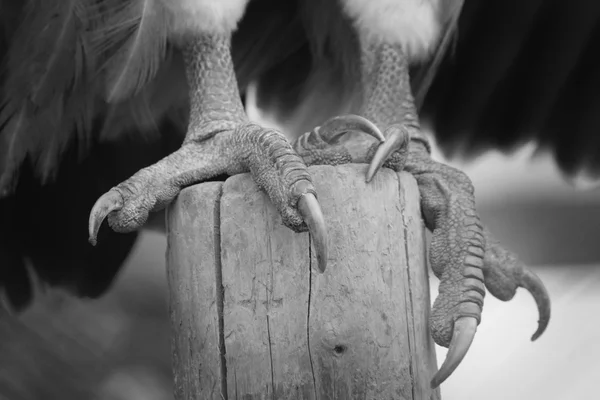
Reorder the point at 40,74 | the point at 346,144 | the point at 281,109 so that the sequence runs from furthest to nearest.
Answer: the point at 281,109
the point at 40,74
the point at 346,144

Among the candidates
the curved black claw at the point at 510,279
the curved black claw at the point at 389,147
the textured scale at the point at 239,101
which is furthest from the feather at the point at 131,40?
the curved black claw at the point at 510,279

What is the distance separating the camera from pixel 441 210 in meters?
1.37

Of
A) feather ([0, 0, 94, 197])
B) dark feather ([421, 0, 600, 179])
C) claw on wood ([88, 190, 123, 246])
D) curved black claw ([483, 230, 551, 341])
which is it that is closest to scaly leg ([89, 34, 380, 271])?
claw on wood ([88, 190, 123, 246])

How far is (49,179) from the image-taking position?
1905 mm

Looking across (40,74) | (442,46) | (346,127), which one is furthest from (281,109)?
(346,127)

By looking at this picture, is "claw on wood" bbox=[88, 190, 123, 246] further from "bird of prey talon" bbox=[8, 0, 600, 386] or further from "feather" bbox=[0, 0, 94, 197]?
"feather" bbox=[0, 0, 94, 197]

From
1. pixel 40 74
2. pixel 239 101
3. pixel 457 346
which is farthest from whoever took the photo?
pixel 40 74

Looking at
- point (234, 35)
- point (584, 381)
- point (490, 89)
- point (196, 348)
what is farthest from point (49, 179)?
point (584, 381)

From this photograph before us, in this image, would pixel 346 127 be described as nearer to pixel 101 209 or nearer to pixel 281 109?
pixel 101 209

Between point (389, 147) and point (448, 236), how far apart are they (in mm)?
221

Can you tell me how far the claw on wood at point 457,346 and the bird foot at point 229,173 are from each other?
9.8 inches

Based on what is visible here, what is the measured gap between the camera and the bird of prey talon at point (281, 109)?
4.18 ft

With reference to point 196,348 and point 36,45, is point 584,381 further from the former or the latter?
point 36,45

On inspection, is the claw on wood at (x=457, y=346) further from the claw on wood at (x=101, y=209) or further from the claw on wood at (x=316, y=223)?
the claw on wood at (x=101, y=209)
